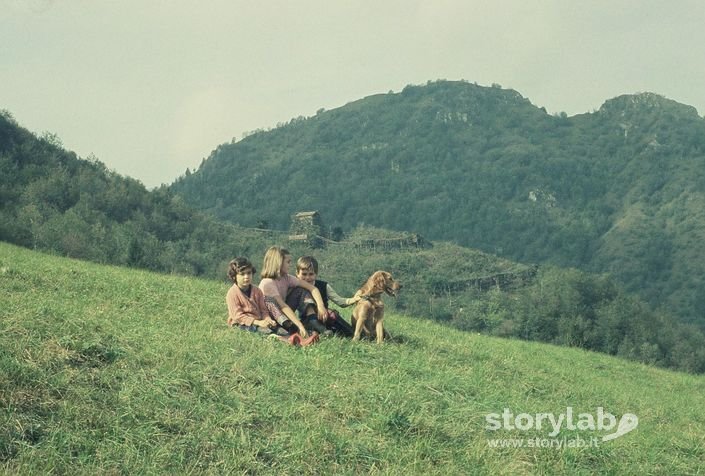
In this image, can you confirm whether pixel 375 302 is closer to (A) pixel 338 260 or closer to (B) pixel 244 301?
(B) pixel 244 301

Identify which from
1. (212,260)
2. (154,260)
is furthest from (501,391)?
(212,260)

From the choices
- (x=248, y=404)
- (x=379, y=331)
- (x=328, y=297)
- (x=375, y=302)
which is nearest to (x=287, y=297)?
(x=328, y=297)

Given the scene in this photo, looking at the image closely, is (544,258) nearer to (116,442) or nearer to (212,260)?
(212,260)

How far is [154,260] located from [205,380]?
58.8 m

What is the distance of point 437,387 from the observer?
44.4 ft
